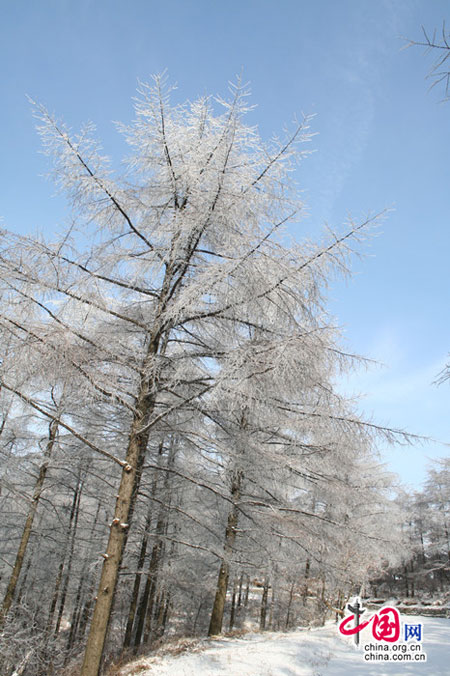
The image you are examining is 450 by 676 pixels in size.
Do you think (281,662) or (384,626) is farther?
(384,626)

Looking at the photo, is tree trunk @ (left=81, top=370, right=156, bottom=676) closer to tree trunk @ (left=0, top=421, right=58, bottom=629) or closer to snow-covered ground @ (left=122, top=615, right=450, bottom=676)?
snow-covered ground @ (left=122, top=615, right=450, bottom=676)

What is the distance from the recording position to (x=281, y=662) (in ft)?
22.5

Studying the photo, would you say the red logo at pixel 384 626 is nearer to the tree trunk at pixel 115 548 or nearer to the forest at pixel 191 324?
the forest at pixel 191 324

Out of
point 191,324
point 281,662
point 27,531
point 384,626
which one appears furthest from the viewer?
point 27,531

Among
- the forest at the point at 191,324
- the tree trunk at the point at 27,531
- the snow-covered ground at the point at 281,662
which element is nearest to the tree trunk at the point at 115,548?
the forest at the point at 191,324

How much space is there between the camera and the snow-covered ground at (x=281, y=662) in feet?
20.4

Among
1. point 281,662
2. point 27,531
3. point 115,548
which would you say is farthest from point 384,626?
point 27,531

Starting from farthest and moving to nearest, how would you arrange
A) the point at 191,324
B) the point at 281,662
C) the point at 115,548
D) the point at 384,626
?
the point at 384,626, the point at 281,662, the point at 191,324, the point at 115,548

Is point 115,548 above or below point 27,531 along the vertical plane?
above

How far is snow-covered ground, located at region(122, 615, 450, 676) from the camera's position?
6219 mm

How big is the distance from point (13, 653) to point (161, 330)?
5553 mm

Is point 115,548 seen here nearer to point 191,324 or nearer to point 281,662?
point 191,324

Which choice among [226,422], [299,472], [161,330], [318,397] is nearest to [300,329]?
[318,397]

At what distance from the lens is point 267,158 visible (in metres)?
4.56
